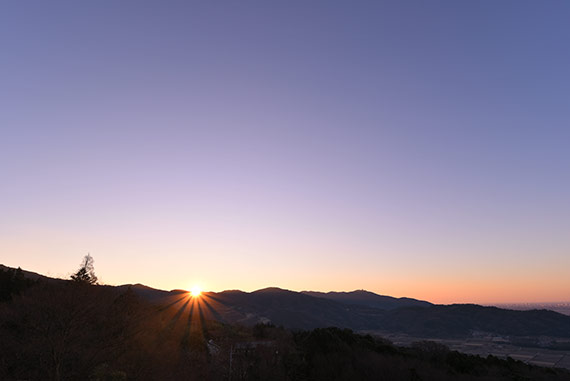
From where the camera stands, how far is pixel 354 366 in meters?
75.0

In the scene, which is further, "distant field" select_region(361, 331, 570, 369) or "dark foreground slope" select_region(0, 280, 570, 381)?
"distant field" select_region(361, 331, 570, 369)

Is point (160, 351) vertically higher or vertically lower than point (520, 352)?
higher

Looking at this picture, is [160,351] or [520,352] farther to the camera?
[520,352]

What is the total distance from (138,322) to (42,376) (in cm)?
2155

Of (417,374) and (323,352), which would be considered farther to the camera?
(323,352)

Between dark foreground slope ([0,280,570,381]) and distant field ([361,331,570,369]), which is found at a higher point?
dark foreground slope ([0,280,570,381])

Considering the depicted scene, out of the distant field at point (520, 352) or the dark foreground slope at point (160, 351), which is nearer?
the dark foreground slope at point (160, 351)

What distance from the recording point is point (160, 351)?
50.4 meters

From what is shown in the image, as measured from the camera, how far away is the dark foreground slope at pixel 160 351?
94.6 feet

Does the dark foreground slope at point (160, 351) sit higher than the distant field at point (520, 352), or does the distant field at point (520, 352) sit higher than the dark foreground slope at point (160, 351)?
the dark foreground slope at point (160, 351)

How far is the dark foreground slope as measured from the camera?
94.6ft

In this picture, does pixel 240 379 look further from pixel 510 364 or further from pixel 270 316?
pixel 270 316

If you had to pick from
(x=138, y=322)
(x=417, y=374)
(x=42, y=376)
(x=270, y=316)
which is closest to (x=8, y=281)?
(x=138, y=322)

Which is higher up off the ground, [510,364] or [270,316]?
[270,316]
